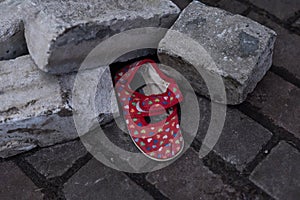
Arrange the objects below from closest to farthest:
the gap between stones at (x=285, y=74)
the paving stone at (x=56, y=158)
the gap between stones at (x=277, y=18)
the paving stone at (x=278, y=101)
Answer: the paving stone at (x=56, y=158)
the paving stone at (x=278, y=101)
the gap between stones at (x=285, y=74)
the gap between stones at (x=277, y=18)

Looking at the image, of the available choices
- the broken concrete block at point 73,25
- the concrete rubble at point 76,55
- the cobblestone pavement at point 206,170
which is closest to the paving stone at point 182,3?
the concrete rubble at point 76,55

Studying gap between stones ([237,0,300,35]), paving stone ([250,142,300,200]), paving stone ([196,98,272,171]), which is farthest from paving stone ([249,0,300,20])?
paving stone ([250,142,300,200])

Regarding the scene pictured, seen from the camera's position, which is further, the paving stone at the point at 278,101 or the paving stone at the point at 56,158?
the paving stone at the point at 278,101

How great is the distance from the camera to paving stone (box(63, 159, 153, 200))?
192 cm

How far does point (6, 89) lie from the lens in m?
1.98

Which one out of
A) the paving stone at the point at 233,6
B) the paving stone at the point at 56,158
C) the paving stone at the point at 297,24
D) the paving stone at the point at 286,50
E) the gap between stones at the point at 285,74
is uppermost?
the paving stone at the point at 297,24

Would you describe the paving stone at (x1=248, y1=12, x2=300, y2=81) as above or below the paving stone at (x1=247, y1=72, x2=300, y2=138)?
above

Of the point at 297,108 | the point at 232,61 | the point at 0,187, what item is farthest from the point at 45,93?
the point at 297,108

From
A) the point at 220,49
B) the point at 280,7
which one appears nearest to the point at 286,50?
the point at 280,7

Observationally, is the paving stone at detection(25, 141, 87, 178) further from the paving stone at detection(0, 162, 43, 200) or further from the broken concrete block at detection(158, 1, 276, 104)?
the broken concrete block at detection(158, 1, 276, 104)

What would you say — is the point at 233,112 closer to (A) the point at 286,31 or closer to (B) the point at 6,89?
(A) the point at 286,31

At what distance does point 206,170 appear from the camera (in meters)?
2.00

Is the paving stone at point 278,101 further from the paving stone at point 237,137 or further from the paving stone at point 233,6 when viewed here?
the paving stone at point 233,6

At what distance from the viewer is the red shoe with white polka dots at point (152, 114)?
2.03m
